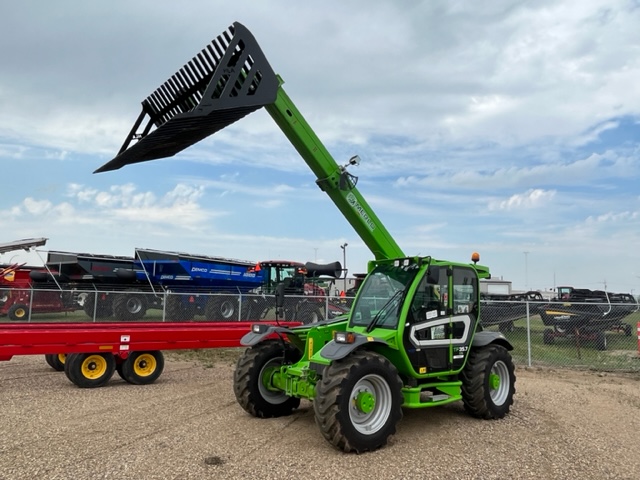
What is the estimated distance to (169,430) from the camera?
594 centimetres

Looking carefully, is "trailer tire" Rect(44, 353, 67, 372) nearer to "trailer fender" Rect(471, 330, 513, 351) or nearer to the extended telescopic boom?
the extended telescopic boom

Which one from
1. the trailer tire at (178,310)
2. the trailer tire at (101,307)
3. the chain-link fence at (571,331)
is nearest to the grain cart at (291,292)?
the trailer tire at (178,310)

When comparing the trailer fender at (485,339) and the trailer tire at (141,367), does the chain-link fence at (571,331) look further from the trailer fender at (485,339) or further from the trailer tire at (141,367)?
the trailer tire at (141,367)

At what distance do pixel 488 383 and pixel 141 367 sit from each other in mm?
5506

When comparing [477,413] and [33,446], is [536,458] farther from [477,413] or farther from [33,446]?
[33,446]

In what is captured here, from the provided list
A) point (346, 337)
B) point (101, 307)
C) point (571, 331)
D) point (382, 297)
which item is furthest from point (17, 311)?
point (571, 331)

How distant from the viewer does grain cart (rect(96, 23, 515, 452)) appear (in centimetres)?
547

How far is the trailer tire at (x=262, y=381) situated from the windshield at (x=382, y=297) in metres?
1.06

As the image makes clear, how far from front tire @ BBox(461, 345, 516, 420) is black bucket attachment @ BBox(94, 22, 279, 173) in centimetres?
407

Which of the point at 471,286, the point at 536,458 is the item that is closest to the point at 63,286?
the point at 471,286

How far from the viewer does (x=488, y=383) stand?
663 cm

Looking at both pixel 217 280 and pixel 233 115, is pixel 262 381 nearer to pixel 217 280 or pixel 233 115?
pixel 233 115

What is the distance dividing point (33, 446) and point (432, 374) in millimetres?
4202

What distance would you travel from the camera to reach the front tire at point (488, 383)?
6531 mm
